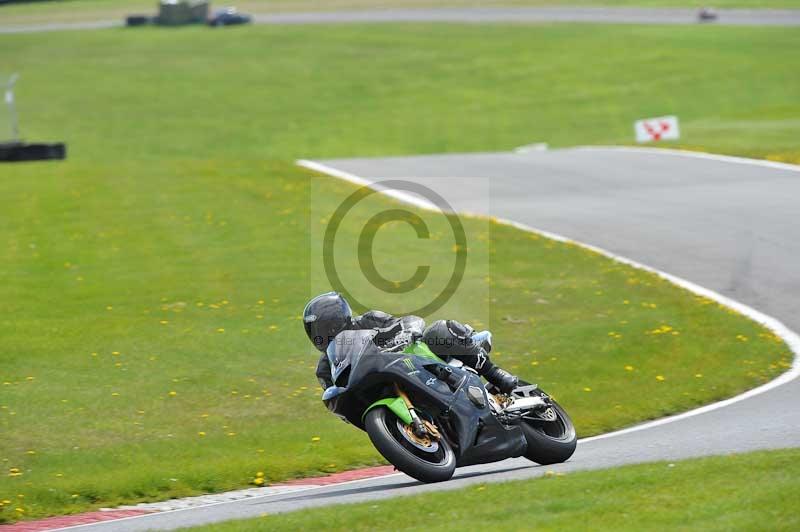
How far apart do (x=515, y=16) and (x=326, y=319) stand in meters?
66.7

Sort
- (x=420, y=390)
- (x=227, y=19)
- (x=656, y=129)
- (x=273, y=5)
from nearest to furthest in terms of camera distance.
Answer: (x=420, y=390) < (x=656, y=129) < (x=227, y=19) < (x=273, y=5)

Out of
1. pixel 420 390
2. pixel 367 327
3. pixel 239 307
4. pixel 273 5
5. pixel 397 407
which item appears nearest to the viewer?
pixel 397 407

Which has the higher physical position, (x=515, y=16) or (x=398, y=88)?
(x=515, y=16)

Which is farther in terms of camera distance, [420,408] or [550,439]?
[550,439]

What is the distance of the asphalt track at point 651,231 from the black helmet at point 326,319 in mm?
1289

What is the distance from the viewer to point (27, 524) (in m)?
10.2

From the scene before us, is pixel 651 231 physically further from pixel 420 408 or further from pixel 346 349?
pixel 346 349

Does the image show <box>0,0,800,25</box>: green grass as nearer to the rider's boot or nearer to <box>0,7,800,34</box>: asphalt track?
<box>0,7,800,34</box>: asphalt track

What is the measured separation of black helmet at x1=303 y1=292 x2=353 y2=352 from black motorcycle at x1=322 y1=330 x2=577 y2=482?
0.11 meters

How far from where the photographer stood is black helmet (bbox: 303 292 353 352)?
31.7 feet

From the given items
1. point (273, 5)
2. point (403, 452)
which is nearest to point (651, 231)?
point (403, 452)

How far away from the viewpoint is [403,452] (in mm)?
9203

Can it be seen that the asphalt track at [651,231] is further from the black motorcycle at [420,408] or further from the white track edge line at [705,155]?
the black motorcycle at [420,408]

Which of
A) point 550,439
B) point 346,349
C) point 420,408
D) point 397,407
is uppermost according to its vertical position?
point 346,349
